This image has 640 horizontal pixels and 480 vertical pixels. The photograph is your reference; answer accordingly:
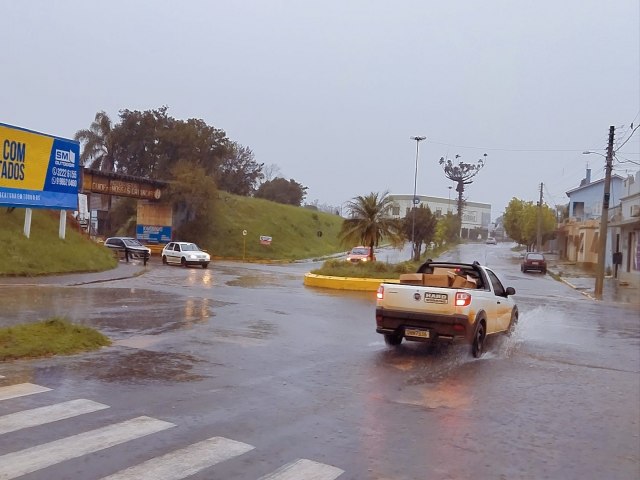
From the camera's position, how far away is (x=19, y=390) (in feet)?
23.6

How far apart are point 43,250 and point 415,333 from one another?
21.2m

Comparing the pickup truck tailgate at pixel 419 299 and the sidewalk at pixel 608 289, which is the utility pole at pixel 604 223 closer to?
the sidewalk at pixel 608 289

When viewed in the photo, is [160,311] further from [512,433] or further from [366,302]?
[512,433]

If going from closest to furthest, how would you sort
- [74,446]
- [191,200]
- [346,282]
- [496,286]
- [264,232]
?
1. [74,446]
2. [496,286]
3. [346,282]
4. [191,200]
5. [264,232]

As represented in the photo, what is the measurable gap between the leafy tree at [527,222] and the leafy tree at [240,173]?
119ft

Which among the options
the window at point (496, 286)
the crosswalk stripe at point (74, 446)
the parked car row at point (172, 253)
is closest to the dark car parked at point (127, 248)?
the parked car row at point (172, 253)

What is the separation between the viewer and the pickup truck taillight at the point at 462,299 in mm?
10820

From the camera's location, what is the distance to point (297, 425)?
255 inches

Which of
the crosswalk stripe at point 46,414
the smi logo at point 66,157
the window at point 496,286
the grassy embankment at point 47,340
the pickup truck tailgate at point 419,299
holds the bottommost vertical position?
the crosswalk stripe at point 46,414

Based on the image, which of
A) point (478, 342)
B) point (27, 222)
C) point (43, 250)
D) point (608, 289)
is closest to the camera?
point (478, 342)

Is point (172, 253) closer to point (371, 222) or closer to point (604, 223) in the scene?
point (371, 222)

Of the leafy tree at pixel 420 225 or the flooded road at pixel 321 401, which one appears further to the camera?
the leafy tree at pixel 420 225

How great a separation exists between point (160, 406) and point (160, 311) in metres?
8.77

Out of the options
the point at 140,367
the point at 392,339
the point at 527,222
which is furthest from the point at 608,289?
the point at 527,222
